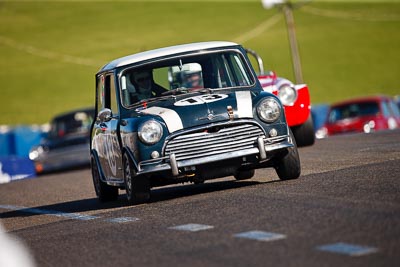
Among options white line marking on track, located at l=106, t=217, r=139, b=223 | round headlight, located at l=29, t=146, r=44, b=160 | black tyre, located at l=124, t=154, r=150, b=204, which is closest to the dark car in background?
round headlight, located at l=29, t=146, r=44, b=160

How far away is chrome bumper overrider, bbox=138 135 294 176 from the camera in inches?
417

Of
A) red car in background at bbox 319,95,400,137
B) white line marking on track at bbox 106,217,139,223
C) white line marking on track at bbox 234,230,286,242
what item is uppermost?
white line marking on track at bbox 234,230,286,242

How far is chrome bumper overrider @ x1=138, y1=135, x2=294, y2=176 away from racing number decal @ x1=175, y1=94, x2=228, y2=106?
0.58 meters

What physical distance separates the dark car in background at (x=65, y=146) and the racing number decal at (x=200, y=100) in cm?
1435

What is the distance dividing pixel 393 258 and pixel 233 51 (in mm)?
6329

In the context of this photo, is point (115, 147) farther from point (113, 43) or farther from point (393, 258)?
point (113, 43)

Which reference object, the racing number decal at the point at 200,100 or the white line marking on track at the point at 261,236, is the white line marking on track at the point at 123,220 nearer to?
the racing number decal at the point at 200,100

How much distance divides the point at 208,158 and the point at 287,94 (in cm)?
627

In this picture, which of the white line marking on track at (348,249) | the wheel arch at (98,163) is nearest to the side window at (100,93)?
the wheel arch at (98,163)

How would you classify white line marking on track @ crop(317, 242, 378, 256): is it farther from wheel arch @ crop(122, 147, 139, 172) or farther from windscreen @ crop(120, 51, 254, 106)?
windscreen @ crop(120, 51, 254, 106)

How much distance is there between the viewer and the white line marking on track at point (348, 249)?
624cm

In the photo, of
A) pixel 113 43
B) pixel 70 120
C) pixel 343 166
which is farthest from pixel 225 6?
pixel 343 166

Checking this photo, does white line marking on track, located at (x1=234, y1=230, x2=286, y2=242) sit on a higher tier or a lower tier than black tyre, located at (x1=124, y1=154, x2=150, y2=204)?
lower

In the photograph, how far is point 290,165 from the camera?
1113 cm
